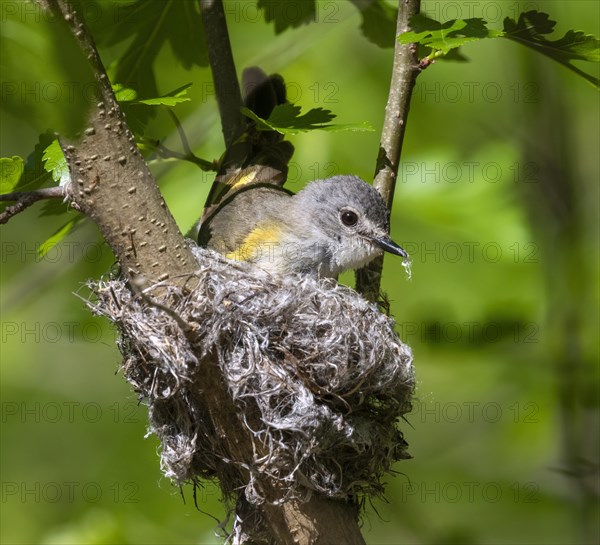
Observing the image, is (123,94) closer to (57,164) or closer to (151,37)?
(57,164)

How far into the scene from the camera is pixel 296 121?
9.57 feet

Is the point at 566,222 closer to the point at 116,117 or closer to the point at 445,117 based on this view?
the point at 445,117

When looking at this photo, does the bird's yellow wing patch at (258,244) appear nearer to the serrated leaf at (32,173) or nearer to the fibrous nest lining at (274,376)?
the fibrous nest lining at (274,376)

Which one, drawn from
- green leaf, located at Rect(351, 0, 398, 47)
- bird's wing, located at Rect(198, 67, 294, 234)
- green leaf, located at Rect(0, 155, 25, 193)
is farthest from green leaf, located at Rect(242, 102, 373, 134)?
green leaf, located at Rect(351, 0, 398, 47)

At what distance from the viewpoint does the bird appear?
3662 mm

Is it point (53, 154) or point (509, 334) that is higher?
point (509, 334)

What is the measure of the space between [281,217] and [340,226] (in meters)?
0.31

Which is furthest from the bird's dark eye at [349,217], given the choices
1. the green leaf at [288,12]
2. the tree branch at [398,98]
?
the green leaf at [288,12]

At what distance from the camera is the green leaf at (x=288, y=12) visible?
379 centimetres

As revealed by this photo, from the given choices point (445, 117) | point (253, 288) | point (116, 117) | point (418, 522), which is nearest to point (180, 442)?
point (253, 288)

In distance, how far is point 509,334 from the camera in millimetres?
4246

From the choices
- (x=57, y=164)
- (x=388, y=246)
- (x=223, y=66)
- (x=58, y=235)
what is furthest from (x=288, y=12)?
(x=57, y=164)

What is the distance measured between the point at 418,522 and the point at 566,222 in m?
1.92

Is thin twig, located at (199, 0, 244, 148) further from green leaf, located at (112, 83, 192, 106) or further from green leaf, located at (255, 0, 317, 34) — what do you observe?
green leaf, located at (112, 83, 192, 106)
